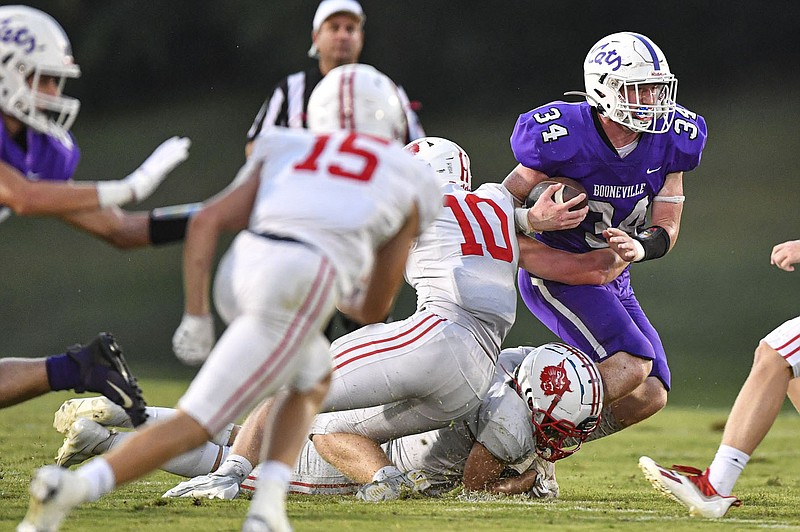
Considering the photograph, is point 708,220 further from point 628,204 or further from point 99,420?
point 99,420

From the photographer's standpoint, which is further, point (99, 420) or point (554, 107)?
point (554, 107)

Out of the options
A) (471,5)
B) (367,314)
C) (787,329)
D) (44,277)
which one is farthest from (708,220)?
(367,314)

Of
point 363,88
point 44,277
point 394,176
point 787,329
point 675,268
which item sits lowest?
point 44,277

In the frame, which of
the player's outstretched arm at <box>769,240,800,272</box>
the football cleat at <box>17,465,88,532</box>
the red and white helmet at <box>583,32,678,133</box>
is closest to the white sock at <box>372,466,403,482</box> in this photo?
the player's outstretched arm at <box>769,240,800,272</box>

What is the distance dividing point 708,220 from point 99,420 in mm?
8245

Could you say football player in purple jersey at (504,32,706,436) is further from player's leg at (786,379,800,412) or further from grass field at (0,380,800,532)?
player's leg at (786,379,800,412)

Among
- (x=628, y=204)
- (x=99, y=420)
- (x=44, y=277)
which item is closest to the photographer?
(x=99, y=420)

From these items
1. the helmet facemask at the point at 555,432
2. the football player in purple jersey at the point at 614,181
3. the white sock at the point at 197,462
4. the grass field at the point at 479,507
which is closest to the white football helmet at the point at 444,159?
the football player in purple jersey at the point at 614,181

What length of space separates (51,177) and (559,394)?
1.78 meters

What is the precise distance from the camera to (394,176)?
264cm

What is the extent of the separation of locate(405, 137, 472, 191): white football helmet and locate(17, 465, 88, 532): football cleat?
2.15 metres

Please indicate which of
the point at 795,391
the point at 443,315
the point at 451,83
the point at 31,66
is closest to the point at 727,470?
the point at 795,391

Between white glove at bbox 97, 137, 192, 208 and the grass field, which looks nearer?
white glove at bbox 97, 137, 192, 208

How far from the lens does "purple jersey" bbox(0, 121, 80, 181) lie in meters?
3.10
